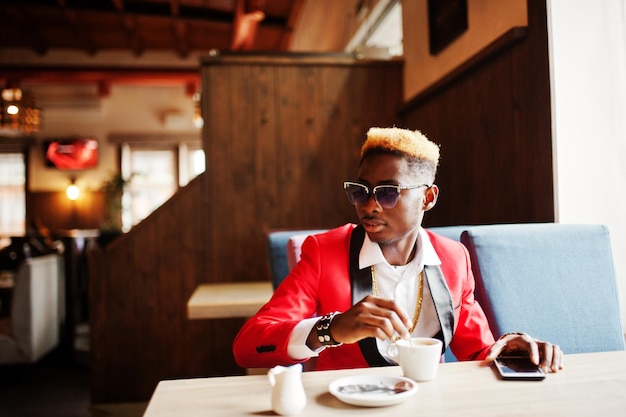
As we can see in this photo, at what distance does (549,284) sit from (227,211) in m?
2.64

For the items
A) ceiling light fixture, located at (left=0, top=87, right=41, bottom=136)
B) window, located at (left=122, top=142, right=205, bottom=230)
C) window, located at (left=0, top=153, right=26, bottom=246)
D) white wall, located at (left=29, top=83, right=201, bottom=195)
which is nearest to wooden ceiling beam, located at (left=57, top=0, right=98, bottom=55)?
white wall, located at (left=29, top=83, right=201, bottom=195)

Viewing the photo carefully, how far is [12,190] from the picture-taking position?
36.2ft

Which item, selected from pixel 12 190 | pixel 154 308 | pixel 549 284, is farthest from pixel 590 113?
pixel 12 190

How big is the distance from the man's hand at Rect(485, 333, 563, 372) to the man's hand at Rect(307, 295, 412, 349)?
294 millimetres

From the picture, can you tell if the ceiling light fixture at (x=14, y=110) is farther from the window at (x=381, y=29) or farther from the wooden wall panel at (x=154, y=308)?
the window at (x=381, y=29)

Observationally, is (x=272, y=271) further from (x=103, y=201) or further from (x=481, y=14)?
(x=103, y=201)

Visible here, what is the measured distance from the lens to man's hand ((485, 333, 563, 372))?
1.17 metres

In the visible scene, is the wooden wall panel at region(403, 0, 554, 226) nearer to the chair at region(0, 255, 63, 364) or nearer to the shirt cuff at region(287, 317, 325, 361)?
the shirt cuff at region(287, 317, 325, 361)

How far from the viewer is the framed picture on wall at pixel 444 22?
3.09m

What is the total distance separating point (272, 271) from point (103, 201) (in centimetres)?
956

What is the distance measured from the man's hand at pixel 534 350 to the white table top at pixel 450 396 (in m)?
0.03

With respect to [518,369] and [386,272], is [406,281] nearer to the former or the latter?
[386,272]

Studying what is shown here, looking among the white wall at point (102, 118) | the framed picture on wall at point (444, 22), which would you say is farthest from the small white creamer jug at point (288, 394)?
the white wall at point (102, 118)

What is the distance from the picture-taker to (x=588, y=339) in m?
1.67
